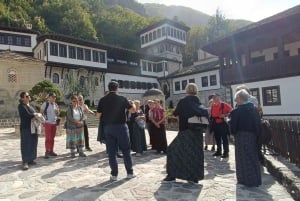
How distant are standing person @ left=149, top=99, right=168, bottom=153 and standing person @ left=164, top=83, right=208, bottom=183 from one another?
11.3 ft

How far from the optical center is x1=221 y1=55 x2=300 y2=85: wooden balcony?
1912 cm

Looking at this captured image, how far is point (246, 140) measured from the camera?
201 inches

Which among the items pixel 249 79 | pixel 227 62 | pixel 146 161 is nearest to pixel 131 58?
pixel 227 62

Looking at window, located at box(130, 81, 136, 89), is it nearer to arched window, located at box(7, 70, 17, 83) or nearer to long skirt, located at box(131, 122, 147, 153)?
arched window, located at box(7, 70, 17, 83)

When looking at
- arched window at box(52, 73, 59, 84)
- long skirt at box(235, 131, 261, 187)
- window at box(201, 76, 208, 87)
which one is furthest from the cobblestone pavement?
window at box(201, 76, 208, 87)

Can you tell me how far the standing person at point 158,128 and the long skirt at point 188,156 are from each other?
136 inches

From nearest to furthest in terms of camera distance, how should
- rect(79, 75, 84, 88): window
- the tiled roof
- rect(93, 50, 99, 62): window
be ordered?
1. rect(79, 75, 84, 88): window
2. rect(93, 50, 99, 62): window
3. the tiled roof

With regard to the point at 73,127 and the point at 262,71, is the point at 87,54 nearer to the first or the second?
the point at 262,71

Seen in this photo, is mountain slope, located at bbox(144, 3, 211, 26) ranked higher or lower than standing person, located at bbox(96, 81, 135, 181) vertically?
higher

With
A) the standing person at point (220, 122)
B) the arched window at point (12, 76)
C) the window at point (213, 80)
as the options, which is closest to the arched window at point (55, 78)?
the arched window at point (12, 76)

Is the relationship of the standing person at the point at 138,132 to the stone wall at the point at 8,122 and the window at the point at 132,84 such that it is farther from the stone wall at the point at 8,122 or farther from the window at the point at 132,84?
the window at the point at 132,84

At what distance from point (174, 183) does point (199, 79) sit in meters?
34.7

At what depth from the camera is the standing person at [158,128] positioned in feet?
28.6

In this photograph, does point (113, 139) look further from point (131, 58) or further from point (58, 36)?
point (131, 58)
